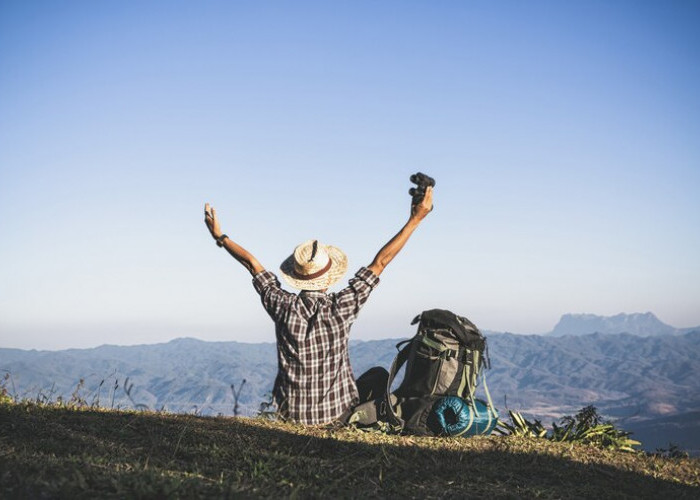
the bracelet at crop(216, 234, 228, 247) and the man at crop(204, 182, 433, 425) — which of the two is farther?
the bracelet at crop(216, 234, 228, 247)

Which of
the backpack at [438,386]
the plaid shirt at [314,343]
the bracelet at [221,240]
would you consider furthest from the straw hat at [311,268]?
the backpack at [438,386]

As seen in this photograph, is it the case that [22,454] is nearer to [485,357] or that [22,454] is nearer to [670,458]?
[485,357]

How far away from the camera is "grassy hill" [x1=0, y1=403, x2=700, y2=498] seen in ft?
11.9

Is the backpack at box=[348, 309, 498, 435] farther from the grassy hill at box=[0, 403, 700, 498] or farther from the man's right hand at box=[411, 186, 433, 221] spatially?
the man's right hand at box=[411, 186, 433, 221]

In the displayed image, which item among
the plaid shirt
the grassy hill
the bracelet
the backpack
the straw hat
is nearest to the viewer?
the grassy hill

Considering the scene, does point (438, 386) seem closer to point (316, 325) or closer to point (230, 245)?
point (316, 325)

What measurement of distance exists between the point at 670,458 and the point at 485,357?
2.44m

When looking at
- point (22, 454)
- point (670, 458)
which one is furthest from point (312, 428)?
point (670, 458)

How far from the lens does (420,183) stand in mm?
6453

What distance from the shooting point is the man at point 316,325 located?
6.15m

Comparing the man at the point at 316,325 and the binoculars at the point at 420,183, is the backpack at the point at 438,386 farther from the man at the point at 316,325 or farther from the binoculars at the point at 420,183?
the binoculars at the point at 420,183

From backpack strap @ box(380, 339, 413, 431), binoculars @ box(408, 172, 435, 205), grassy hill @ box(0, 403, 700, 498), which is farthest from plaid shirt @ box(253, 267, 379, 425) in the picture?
binoculars @ box(408, 172, 435, 205)

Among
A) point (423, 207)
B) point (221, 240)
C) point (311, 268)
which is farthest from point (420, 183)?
point (221, 240)

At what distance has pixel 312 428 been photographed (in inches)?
236
